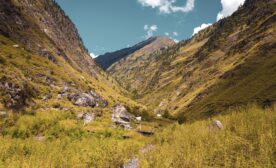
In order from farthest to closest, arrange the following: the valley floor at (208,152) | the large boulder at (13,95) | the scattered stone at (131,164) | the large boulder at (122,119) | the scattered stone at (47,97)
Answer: the scattered stone at (47,97), the large boulder at (13,95), the large boulder at (122,119), the scattered stone at (131,164), the valley floor at (208,152)

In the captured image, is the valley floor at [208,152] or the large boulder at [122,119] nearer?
the valley floor at [208,152]

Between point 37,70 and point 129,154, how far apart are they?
5650 inches

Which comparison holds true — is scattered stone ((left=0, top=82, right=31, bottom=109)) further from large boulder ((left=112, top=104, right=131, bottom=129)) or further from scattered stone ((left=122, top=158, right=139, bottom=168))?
scattered stone ((left=122, top=158, right=139, bottom=168))

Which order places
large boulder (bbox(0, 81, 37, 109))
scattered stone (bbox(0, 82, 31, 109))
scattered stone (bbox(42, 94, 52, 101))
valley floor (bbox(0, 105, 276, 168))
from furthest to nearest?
scattered stone (bbox(42, 94, 52, 101))
scattered stone (bbox(0, 82, 31, 109))
large boulder (bbox(0, 81, 37, 109))
valley floor (bbox(0, 105, 276, 168))

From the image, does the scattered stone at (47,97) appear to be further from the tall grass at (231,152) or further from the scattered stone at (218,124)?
the tall grass at (231,152)

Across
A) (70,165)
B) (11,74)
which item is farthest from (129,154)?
(11,74)

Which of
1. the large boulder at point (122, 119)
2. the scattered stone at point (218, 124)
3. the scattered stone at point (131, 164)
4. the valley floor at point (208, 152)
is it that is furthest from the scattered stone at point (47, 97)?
the scattered stone at point (218, 124)

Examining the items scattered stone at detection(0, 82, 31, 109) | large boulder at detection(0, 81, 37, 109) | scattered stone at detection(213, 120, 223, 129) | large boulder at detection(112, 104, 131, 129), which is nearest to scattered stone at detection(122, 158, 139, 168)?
scattered stone at detection(213, 120, 223, 129)

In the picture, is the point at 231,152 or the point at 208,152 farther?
the point at 208,152

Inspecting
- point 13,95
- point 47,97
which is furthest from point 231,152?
point 47,97

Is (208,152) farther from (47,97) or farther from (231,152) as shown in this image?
(47,97)

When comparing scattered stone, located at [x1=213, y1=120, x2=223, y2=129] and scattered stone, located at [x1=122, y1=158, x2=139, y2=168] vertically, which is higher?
scattered stone, located at [x1=213, y1=120, x2=223, y2=129]

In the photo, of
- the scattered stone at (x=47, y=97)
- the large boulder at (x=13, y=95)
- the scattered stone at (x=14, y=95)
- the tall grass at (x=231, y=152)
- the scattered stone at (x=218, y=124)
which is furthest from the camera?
the scattered stone at (x=47, y=97)

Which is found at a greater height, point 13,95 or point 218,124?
point 13,95
